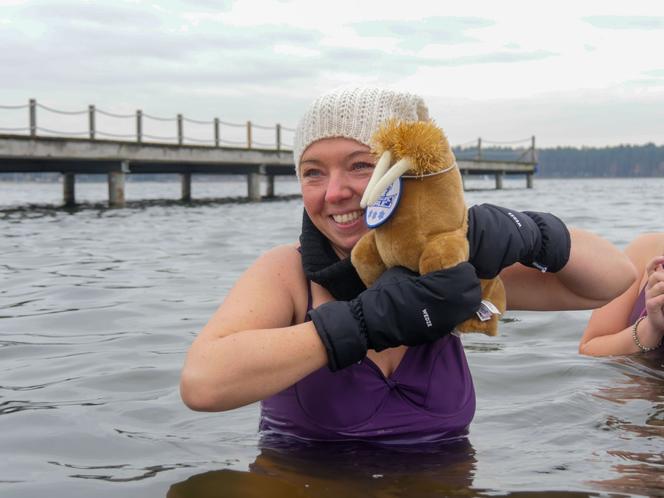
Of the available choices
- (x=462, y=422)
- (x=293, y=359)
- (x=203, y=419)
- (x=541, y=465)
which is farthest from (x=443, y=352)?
(x=203, y=419)

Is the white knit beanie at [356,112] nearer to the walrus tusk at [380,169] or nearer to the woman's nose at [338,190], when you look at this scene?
the woman's nose at [338,190]

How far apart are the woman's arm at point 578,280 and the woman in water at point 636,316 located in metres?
1.19

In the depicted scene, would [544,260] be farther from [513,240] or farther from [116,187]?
[116,187]

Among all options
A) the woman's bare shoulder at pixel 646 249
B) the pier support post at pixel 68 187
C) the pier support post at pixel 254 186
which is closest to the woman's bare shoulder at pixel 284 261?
the woman's bare shoulder at pixel 646 249

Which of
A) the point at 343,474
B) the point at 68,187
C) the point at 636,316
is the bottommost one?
the point at 343,474

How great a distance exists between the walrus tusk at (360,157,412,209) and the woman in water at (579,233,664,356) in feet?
7.18

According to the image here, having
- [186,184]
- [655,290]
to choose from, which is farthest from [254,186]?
[655,290]

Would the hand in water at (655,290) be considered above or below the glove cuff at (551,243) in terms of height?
below

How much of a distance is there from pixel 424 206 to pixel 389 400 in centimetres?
78

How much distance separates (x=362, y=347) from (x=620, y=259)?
1054 millimetres

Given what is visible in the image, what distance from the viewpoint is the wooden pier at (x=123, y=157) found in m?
20.8

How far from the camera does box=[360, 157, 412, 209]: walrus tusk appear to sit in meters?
2.19

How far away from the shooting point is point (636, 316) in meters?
4.50

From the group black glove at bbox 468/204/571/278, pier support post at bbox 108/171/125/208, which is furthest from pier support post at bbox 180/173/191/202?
black glove at bbox 468/204/571/278
